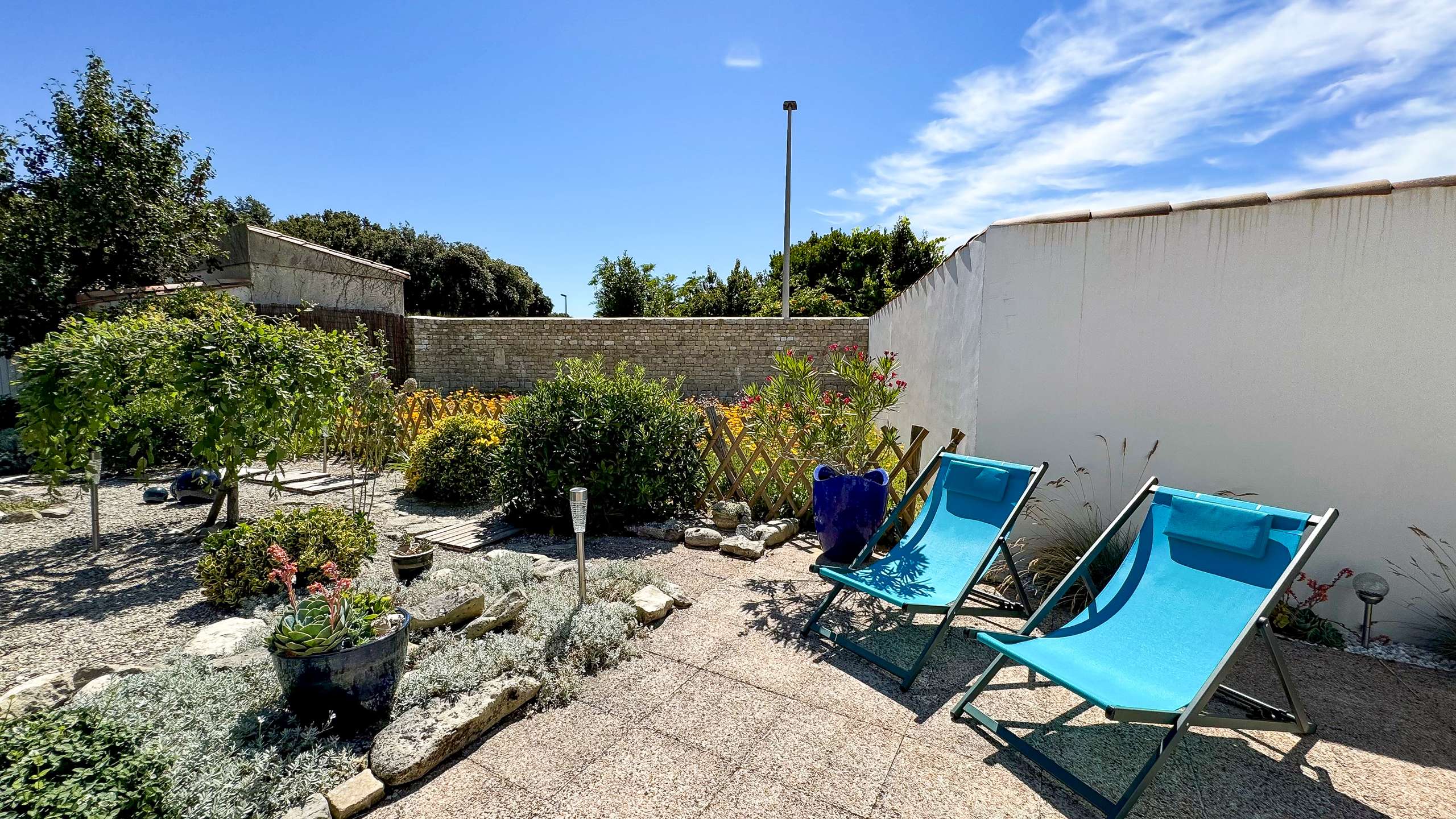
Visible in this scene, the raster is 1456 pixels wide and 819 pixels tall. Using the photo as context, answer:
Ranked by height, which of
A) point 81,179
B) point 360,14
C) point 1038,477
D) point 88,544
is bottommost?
point 88,544

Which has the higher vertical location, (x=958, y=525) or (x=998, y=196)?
(x=998, y=196)

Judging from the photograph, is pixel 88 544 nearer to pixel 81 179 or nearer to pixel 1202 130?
pixel 81 179

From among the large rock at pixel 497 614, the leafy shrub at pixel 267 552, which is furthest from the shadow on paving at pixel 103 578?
the large rock at pixel 497 614

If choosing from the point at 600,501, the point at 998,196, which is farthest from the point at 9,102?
the point at 998,196

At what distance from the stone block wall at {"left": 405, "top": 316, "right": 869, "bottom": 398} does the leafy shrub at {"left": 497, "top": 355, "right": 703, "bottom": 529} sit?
7.50 m

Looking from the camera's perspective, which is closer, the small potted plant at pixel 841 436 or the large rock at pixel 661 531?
the small potted plant at pixel 841 436

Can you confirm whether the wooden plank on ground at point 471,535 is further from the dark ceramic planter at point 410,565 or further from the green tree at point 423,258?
the green tree at point 423,258

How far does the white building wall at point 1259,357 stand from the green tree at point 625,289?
1890 cm

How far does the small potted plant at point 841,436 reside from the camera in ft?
11.9

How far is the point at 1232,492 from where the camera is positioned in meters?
3.31

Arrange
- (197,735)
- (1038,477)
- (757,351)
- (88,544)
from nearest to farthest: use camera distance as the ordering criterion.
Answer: (197,735), (1038,477), (88,544), (757,351)

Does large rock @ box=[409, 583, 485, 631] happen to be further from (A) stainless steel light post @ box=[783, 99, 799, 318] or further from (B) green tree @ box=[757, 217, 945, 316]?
(B) green tree @ box=[757, 217, 945, 316]

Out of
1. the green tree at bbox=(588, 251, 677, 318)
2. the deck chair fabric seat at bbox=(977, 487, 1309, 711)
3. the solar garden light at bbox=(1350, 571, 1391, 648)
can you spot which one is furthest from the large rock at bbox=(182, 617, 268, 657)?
the green tree at bbox=(588, 251, 677, 318)

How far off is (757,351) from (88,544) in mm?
10046
